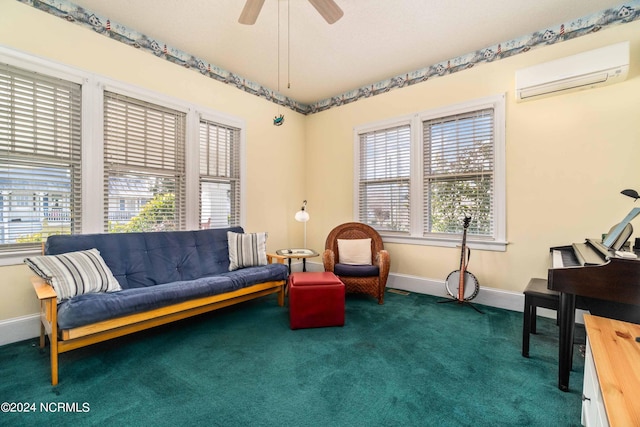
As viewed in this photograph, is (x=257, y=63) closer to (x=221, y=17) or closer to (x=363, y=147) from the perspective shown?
(x=221, y=17)

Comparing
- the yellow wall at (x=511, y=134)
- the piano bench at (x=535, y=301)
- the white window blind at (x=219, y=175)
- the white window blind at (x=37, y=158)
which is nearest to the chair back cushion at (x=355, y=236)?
the yellow wall at (x=511, y=134)

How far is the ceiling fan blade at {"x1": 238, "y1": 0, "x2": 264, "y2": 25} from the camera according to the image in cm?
199

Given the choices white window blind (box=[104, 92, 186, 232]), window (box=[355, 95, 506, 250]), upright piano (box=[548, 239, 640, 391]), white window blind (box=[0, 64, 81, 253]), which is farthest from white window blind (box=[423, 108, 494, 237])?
white window blind (box=[0, 64, 81, 253])

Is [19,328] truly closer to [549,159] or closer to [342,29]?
[342,29]

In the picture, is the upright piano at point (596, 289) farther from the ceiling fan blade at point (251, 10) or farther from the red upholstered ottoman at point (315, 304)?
the ceiling fan blade at point (251, 10)

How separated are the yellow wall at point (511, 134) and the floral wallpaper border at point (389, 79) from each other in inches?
2.9

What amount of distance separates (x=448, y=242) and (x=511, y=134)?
4.55ft

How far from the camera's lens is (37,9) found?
2393 mm

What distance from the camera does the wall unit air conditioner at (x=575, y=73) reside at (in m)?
2.48

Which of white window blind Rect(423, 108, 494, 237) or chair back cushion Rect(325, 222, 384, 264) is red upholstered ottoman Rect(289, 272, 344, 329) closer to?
chair back cushion Rect(325, 222, 384, 264)

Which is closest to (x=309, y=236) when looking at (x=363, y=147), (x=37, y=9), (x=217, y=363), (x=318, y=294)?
(x=363, y=147)

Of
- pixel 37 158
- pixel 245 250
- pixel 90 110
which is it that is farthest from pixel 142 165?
pixel 245 250

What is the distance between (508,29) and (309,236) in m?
3.71

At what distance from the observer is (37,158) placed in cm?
243
